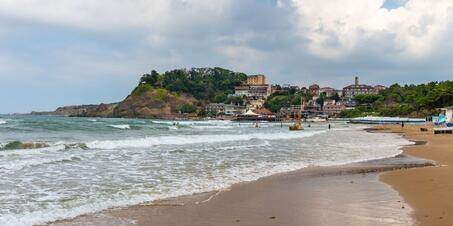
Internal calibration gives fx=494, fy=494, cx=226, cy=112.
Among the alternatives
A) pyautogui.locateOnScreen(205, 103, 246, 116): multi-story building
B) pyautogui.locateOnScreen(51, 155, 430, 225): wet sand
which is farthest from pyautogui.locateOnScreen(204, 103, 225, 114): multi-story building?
pyautogui.locateOnScreen(51, 155, 430, 225): wet sand

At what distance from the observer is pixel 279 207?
966 cm

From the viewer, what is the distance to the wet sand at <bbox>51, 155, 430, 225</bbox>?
8.27 metres

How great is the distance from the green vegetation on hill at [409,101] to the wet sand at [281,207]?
9641 cm

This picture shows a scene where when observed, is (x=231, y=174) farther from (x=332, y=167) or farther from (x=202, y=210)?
(x=202, y=210)

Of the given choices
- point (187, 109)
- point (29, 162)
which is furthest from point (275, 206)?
point (187, 109)

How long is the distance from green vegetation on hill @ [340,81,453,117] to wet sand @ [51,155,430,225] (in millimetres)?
96414

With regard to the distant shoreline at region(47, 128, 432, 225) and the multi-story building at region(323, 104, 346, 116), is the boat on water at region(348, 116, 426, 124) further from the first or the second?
the multi-story building at region(323, 104, 346, 116)

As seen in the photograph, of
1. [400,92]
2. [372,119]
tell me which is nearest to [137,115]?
[400,92]

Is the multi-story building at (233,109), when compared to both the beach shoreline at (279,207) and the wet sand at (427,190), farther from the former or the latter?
the beach shoreline at (279,207)

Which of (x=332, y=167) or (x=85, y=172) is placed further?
(x=332, y=167)

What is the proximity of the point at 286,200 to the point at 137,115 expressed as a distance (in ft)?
598

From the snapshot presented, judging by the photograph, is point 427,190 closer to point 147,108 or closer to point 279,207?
point 279,207

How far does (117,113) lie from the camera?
194 m

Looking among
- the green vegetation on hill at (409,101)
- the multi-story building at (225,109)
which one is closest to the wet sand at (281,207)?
the green vegetation on hill at (409,101)
